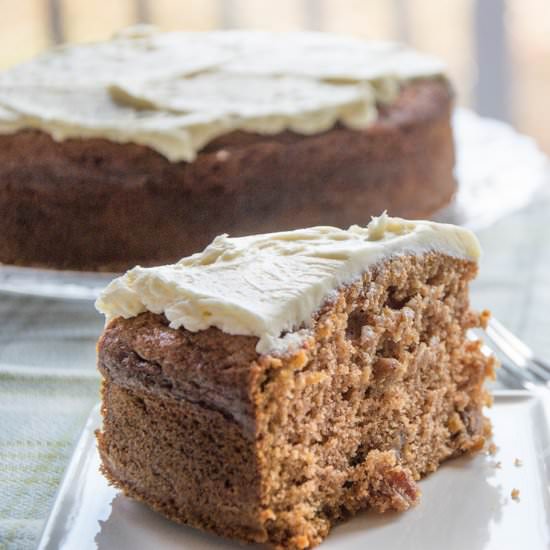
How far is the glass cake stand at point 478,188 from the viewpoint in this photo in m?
3.47

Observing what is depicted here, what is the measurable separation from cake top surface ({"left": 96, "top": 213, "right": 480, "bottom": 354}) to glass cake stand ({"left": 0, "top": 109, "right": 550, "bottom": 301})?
4.23ft

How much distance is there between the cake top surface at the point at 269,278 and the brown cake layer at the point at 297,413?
24 mm

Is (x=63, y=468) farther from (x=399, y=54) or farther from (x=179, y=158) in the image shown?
(x=399, y=54)

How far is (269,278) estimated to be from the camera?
2.02 m

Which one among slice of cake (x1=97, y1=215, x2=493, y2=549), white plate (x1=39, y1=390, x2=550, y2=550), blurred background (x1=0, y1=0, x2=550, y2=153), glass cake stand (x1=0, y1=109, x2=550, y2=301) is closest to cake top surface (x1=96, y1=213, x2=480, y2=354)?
slice of cake (x1=97, y1=215, x2=493, y2=549)

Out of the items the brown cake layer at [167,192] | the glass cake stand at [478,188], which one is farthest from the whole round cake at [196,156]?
the glass cake stand at [478,188]

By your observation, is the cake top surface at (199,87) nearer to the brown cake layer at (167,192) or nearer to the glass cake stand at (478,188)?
the brown cake layer at (167,192)

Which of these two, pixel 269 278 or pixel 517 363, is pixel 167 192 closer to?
pixel 517 363

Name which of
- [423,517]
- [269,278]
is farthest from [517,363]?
[269,278]

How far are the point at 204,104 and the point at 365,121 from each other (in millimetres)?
548

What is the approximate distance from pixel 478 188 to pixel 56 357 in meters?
1.82

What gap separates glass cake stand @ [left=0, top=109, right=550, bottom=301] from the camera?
11.4 feet

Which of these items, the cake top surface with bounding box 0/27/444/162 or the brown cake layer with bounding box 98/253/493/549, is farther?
the cake top surface with bounding box 0/27/444/162

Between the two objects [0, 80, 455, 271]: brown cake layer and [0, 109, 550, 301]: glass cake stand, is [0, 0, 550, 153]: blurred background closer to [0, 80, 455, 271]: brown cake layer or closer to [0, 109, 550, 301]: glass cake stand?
[0, 109, 550, 301]: glass cake stand
